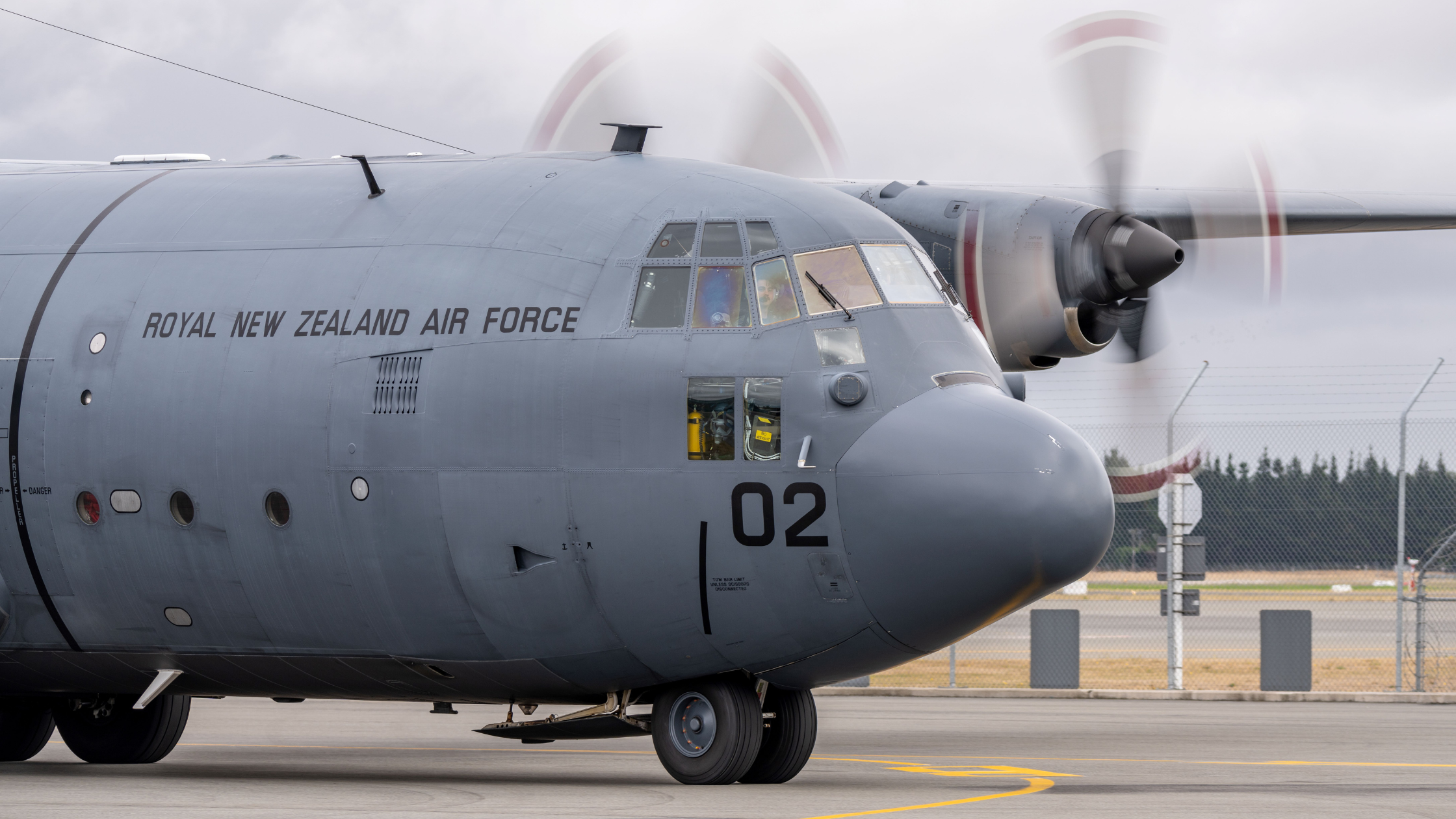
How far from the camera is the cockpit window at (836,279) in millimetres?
12797

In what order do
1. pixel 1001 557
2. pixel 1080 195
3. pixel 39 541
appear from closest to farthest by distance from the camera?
pixel 1001 557 < pixel 39 541 < pixel 1080 195

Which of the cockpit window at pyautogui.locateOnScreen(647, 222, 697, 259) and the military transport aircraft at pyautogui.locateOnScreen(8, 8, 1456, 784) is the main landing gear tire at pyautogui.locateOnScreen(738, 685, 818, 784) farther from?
the cockpit window at pyautogui.locateOnScreen(647, 222, 697, 259)

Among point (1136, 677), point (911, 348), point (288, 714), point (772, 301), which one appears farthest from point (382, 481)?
point (1136, 677)

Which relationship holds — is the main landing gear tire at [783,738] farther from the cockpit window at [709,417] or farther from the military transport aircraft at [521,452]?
the cockpit window at [709,417]

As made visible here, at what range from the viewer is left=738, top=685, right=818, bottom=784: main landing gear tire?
1345 centimetres

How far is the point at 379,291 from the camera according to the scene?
1337 centimetres

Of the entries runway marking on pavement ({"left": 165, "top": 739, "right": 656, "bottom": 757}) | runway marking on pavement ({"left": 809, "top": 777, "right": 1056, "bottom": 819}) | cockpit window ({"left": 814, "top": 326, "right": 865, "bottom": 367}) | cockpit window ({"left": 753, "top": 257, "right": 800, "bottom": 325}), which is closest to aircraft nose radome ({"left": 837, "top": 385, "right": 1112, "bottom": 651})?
cockpit window ({"left": 814, "top": 326, "right": 865, "bottom": 367})

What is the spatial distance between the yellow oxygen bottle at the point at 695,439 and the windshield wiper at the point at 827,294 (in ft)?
4.23

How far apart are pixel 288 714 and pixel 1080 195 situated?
42.8 feet

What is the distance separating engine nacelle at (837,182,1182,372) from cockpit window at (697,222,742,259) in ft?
14.6

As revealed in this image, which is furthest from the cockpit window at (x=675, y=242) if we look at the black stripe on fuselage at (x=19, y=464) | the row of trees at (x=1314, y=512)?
the row of trees at (x=1314, y=512)

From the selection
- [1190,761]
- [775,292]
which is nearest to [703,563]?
[775,292]

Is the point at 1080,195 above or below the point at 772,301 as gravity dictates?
above

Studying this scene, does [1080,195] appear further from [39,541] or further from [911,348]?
[39,541]
